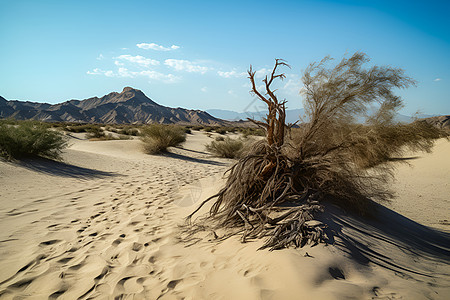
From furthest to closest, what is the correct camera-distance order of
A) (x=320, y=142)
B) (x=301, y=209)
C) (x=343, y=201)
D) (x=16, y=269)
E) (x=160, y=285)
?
(x=320, y=142) → (x=343, y=201) → (x=301, y=209) → (x=16, y=269) → (x=160, y=285)

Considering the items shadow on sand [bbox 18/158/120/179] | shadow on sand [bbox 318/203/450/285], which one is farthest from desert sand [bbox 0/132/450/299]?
shadow on sand [bbox 18/158/120/179]

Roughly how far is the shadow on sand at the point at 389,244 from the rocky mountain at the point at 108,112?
65612mm

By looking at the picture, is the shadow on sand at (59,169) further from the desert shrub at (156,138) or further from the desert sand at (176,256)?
the desert shrub at (156,138)

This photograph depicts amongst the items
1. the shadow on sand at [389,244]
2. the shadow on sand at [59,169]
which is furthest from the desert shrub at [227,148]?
the shadow on sand at [389,244]

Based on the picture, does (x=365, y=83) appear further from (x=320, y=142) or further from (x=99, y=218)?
(x=99, y=218)

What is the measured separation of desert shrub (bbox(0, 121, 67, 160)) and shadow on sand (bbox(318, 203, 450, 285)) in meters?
9.56

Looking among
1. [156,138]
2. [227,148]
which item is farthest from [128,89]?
[227,148]

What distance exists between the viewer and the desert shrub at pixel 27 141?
25.5ft

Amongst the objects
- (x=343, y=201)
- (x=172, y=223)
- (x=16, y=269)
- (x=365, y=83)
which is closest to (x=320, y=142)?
(x=343, y=201)

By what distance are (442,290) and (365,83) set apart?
3.83 m

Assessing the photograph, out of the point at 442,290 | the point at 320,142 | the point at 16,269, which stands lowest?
the point at 16,269

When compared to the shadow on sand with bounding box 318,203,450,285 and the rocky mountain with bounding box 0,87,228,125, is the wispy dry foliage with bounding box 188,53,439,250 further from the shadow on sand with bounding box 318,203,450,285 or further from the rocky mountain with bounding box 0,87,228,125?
the rocky mountain with bounding box 0,87,228,125

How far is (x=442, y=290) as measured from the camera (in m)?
2.01

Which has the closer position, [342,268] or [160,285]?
[342,268]
